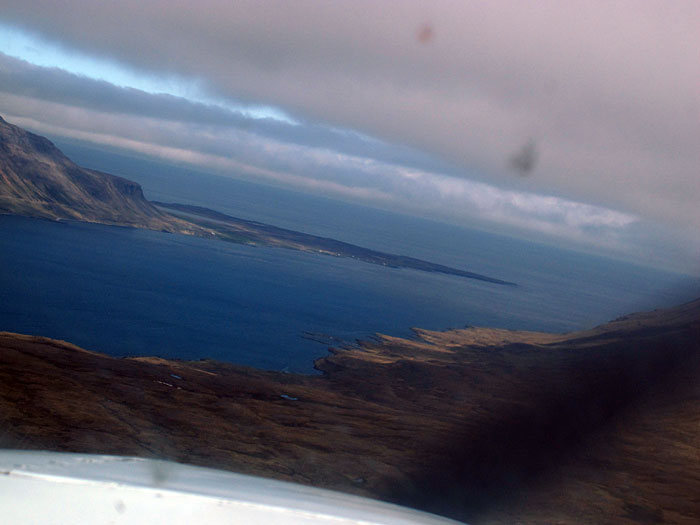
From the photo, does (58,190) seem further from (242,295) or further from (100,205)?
(242,295)

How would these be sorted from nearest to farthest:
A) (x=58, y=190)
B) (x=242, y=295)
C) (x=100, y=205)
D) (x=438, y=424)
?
(x=438, y=424), (x=242, y=295), (x=58, y=190), (x=100, y=205)

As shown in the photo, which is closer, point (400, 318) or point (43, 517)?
point (43, 517)

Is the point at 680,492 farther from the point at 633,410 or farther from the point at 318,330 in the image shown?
the point at 318,330

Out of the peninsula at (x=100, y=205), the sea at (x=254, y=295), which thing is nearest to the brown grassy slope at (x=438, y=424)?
the sea at (x=254, y=295)

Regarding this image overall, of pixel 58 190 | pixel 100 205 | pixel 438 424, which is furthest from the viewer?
pixel 100 205

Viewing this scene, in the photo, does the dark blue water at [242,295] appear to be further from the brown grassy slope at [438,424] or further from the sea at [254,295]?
the brown grassy slope at [438,424]

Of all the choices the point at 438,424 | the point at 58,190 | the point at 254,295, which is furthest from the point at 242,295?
the point at 438,424

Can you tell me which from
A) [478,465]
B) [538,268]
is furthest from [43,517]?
[538,268]
